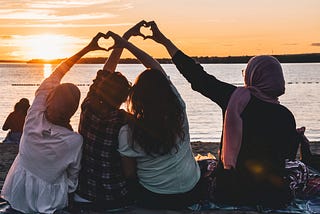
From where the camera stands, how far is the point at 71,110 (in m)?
5.11

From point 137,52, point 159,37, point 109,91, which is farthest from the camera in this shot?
point 159,37

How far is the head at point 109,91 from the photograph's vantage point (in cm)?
507

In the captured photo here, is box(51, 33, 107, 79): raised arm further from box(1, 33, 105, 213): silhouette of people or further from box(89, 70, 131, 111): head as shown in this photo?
box(89, 70, 131, 111): head

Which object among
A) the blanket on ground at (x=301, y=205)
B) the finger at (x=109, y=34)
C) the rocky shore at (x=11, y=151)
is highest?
the finger at (x=109, y=34)

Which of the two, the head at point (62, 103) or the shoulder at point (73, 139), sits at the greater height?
the head at point (62, 103)

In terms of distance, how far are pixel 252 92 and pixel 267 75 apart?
0.20 m

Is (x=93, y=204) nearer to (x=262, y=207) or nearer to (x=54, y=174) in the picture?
(x=54, y=174)

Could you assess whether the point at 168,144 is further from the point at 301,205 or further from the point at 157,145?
the point at 301,205

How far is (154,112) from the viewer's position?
494cm

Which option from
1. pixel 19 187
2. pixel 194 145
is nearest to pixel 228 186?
pixel 19 187

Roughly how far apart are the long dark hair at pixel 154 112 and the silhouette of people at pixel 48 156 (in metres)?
0.54

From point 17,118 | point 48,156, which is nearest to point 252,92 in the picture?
point 48,156

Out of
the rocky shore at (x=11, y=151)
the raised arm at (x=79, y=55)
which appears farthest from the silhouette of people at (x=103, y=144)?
the rocky shore at (x=11, y=151)

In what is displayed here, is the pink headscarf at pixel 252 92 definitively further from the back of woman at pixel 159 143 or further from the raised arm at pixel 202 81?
the back of woman at pixel 159 143
